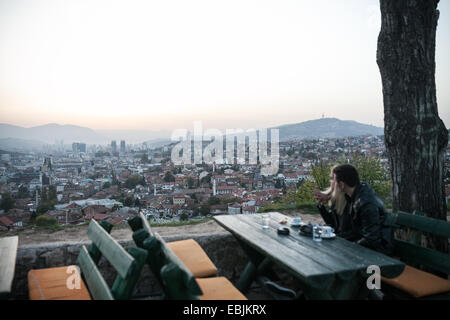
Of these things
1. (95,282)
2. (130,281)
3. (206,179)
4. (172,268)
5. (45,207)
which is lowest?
(45,207)

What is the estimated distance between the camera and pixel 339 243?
235cm

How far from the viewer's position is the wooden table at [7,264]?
1.65m

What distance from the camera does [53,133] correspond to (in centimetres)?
1321

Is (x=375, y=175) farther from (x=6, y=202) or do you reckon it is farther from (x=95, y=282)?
(x=6, y=202)

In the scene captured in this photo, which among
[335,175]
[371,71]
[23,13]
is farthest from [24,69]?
[371,71]

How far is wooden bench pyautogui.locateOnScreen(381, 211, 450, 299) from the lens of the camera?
2146 millimetres

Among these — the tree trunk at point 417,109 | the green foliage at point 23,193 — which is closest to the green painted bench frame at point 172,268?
the tree trunk at point 417,109

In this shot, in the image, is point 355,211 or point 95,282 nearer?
point 95,282

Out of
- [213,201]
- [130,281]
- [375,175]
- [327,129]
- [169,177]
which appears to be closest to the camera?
[130,281]

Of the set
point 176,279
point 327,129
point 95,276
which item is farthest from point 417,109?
point 327,129

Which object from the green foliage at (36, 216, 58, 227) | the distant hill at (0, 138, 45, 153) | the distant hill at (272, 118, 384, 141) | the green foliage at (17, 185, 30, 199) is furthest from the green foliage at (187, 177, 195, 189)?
the distant hill at (272, 118, 384, 141)

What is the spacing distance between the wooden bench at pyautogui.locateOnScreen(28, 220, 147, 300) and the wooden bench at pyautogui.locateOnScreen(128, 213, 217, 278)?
0.28 meters

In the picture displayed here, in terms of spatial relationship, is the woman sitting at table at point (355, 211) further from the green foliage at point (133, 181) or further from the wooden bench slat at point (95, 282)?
the green foliage at point (133, 181)

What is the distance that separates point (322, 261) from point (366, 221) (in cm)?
83
